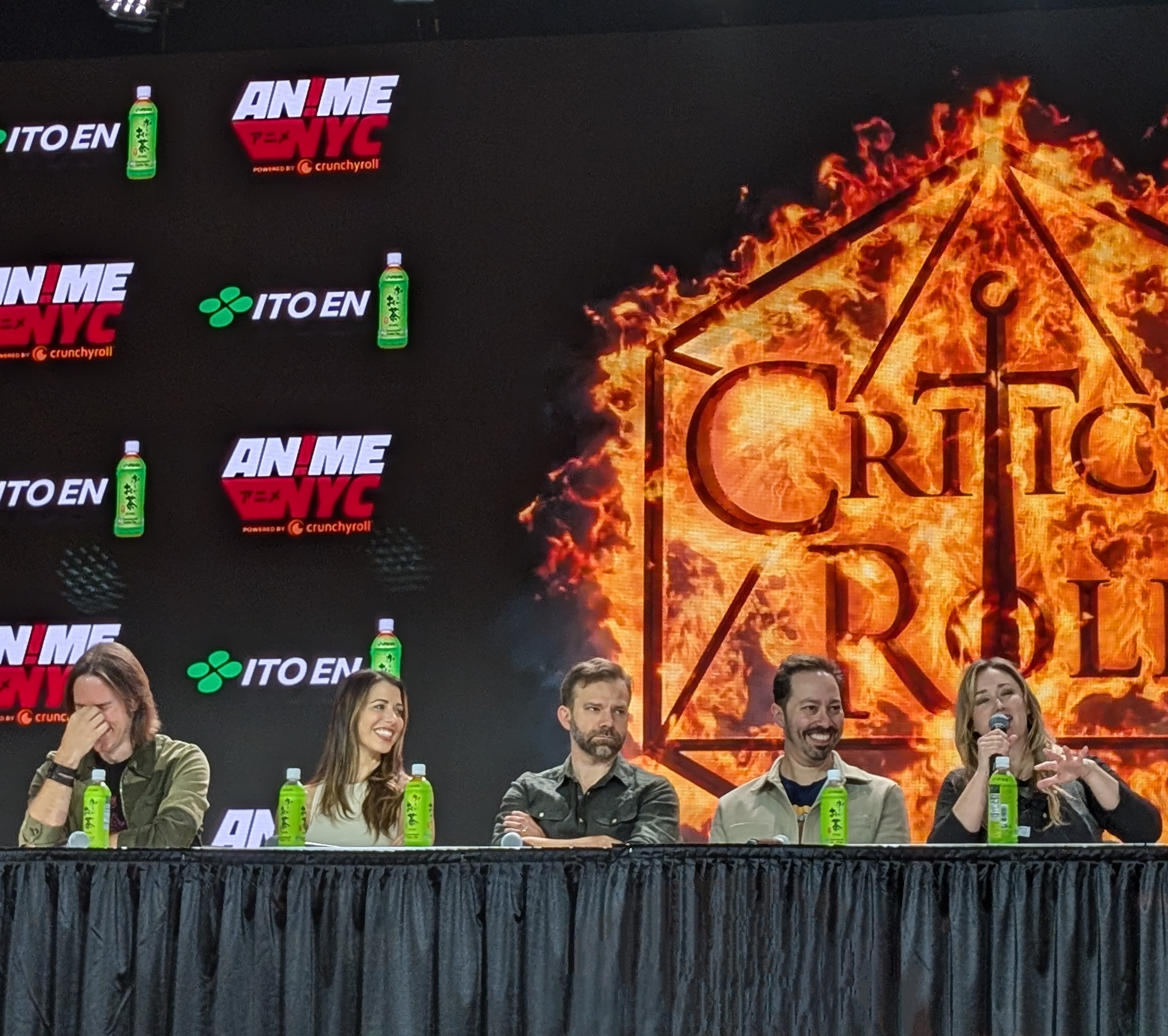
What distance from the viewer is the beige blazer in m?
4.15

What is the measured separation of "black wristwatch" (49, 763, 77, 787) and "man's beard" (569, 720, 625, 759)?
1222mm

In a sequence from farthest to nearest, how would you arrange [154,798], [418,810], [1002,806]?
[154,798] < [418,810] < [1002,806]

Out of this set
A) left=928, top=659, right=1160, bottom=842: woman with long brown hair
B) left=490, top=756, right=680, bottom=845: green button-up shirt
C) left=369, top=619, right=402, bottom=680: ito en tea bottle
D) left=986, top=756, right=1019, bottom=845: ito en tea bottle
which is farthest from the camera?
left=369, top=619, right=402, bottom=680: ito en tea bottle

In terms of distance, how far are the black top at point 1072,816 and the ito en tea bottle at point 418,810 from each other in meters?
1.13

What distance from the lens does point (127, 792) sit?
4309mm

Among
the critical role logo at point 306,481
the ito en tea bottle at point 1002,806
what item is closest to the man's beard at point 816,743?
the ito en tea bottle at point 1002,806

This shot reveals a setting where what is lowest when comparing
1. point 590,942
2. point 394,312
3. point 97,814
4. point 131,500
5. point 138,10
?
point 590,942

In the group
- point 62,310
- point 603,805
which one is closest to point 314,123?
point 62,310

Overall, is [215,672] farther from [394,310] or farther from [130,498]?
[394,310]

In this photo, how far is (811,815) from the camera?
4.17 meters

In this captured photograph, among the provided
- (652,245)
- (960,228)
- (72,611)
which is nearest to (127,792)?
(72,611)

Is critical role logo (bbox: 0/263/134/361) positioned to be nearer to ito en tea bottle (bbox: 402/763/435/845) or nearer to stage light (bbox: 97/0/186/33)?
stage light (bbox: 97/0/186/33)

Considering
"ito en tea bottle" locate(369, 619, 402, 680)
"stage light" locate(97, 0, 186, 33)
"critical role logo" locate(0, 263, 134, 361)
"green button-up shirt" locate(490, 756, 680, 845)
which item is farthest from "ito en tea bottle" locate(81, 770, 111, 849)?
"stage light" locate(97, 0, 186, 33)

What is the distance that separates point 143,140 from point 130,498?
4.18 feet
